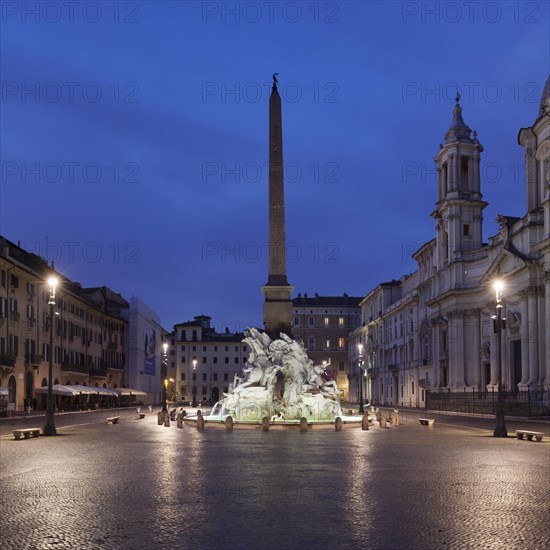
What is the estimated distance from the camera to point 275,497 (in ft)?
40.7

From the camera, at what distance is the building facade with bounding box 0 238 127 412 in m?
51.2

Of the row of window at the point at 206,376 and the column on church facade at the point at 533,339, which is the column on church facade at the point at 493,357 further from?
the row of window at the point at 206,376

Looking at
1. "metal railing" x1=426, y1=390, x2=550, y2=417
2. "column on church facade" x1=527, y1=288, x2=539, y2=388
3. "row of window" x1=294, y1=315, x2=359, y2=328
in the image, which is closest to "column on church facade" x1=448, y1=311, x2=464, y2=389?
"metal railing" x1=426, y1=390, x2=550, y2=417

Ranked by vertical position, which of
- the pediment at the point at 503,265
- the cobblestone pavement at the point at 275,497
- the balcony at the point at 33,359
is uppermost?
the pediment at the point at 503,265

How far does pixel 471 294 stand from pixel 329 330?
63.0 m

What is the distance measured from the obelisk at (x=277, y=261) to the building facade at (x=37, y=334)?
12036 mm

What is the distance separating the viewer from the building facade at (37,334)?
5119cm

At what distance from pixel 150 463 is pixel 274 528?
27.8 feet

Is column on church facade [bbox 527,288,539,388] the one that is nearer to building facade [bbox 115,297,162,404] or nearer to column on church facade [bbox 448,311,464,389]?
column on church facade [bbox 448,311,464,389]

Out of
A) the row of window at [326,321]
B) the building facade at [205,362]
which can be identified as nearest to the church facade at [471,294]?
the row of window at [326,321]

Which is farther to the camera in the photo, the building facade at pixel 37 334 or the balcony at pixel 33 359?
the balcony at pixel 33 359

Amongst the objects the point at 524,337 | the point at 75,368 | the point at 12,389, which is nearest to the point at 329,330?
the point at 75,368

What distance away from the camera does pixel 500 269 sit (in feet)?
213

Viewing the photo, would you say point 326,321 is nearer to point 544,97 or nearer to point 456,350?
point 456,350
